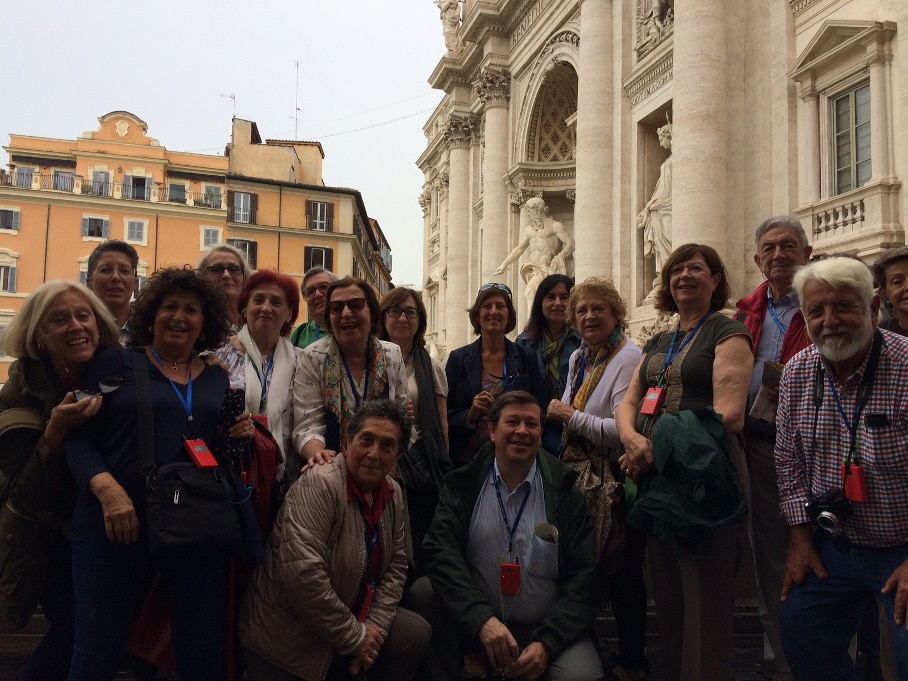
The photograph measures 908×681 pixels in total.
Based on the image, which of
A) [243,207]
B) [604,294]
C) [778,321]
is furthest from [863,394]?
[243,207]

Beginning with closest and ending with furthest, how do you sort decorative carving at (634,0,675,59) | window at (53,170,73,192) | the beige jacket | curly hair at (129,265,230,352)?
the beige jacket
curly hair at (129,265,230,352)
decorative carving at (634,0,675,59)
window at (53,170,73,192)

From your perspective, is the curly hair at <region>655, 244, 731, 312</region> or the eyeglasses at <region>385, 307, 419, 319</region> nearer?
the curly hair at <region>655, 244, 731, 312</region>

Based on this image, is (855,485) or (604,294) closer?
(855,485)

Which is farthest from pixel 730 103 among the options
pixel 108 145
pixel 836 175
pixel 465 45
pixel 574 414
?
pixel 108 145

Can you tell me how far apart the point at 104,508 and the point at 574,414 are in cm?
243

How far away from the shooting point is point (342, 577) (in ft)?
11.0

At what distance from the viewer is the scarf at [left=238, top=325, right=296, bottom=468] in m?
3.90

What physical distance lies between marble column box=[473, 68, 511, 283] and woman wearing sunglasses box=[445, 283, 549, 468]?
17.3m

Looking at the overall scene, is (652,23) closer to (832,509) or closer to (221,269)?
(221,269)

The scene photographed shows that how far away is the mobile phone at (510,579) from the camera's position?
3.57 m

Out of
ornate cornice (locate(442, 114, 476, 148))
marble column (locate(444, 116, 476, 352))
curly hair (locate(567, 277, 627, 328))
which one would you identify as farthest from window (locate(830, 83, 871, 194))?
ornate cornice (locate(442, 114, 476, 148))

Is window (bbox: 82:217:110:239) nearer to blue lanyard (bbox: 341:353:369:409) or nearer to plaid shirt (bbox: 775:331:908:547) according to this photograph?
blue lanyard (bbox: 341:353:369:409)

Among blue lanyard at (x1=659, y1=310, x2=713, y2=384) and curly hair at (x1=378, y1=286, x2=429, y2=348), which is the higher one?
curly hair at (x1=378, y1=286, x2=429, y2=348)

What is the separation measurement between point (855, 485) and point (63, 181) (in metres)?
43.8
